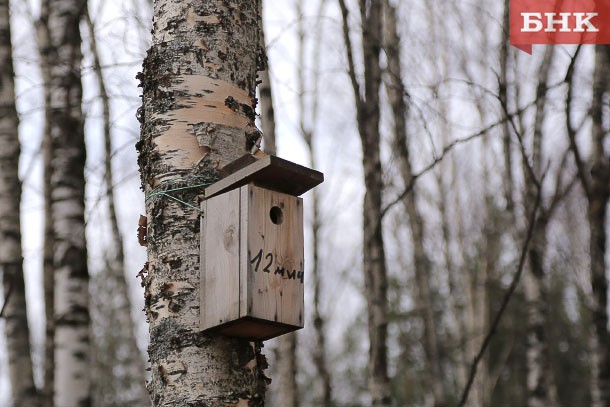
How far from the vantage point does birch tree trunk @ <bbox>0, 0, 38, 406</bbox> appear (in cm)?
556

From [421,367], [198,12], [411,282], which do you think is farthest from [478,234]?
[198,12]

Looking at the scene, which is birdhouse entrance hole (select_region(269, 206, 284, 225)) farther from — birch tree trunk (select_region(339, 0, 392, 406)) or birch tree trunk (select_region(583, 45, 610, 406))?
birch tree trunk (select_region(583, 45, 610, 406))

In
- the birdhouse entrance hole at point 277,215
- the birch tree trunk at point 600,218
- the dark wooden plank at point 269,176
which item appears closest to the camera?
the dark wooden plank at point 269,176

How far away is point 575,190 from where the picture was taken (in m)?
16.3

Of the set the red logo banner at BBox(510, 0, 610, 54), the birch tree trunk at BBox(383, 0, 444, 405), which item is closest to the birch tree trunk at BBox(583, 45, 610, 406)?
the red logo banner at BBox(510, 0, 610, 54)

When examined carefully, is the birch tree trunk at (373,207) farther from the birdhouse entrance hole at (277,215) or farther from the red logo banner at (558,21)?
the birdhouse entrance hole at (277,215)

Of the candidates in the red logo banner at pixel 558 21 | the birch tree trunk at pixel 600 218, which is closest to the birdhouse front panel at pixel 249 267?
the red logo banner at pixel 558 21

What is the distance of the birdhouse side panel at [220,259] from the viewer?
291 centimetres

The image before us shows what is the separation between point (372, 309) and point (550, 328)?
50.4ft

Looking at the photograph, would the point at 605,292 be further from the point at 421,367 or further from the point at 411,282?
the point at 421,367

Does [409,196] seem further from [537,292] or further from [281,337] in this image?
[281,337]

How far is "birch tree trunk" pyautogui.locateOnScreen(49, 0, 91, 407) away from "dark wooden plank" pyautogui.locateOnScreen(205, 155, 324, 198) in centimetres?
299

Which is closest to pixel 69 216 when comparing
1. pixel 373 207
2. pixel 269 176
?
pixel 373 207

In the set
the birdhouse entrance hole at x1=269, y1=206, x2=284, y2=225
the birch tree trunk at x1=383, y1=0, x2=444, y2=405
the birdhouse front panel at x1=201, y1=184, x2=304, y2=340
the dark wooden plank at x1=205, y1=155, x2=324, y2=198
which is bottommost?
the birdhouse front panel at x1=201, y1=184, x2=304, y2=340
